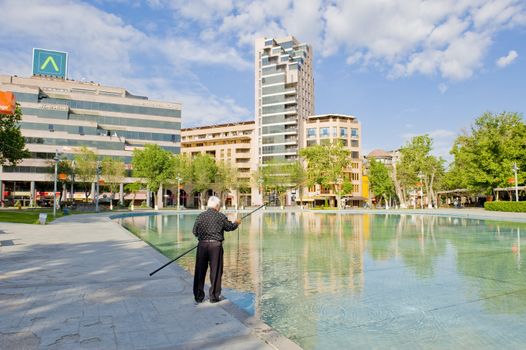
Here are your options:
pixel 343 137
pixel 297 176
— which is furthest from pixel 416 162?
pixel 343 137

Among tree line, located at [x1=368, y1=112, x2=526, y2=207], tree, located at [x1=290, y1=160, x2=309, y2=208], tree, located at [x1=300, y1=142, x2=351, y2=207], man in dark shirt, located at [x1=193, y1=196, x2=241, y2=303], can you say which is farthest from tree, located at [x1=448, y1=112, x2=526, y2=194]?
man in dark shirt, located at [x1=193, y1=196, x2=241, y2=303]

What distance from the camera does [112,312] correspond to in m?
5.95

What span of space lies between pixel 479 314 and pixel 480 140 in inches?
2184

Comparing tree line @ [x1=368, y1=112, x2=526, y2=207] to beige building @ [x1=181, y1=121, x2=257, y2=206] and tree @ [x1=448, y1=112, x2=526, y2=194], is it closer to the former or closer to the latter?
tree @ [x1=448, y1=112, x2=526, y2=194]

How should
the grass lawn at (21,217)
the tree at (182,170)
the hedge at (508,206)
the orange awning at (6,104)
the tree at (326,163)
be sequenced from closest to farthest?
the orange awning at (6,104), the grass lawn at (21,217), the hedge at (508,206), the tree at (326,163), the tree at (182,170)

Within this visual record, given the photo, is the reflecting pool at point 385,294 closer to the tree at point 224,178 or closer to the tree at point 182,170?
the tree at point 182,170

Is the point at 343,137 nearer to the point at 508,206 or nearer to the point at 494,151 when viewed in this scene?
the point at 494,151

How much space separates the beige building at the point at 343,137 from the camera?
9406 cm

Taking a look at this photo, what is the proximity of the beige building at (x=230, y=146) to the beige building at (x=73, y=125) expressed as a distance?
1832 centimetres

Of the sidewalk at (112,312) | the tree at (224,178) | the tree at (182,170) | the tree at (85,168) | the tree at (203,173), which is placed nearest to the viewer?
the sidewalk at (112,312)

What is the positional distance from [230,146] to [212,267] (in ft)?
334

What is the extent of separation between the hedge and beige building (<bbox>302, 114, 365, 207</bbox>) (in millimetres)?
46933

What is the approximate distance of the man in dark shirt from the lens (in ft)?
21.7

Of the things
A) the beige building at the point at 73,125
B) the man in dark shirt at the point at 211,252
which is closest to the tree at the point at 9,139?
the beige building at the point at 73,125
